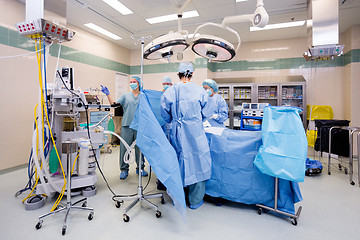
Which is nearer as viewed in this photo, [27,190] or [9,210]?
[9,210]

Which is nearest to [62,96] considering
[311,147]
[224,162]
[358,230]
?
[224,162]

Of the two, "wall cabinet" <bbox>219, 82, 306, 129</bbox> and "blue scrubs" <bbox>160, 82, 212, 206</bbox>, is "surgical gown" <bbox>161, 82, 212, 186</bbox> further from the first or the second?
"wall cabinet" <bbox>219, 82, 306, 129</bbox>

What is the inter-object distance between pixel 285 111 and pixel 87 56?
4.81 meters

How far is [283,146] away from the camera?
6.14 ft

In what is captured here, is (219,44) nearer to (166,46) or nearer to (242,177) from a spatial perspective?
(166,46)

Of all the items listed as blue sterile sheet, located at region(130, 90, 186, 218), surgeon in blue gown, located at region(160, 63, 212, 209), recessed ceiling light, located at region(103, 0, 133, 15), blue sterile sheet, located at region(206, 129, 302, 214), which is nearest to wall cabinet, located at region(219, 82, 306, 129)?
recessed ceiling light, located at region(103, 0, 133, 15)

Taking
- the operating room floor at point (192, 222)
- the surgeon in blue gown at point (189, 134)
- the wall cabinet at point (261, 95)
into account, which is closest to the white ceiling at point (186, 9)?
the wall cabinet at point (261, 95)

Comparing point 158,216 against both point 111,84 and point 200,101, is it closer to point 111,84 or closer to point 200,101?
point 200,101

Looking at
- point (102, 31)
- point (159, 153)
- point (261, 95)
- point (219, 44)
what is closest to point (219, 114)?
point (219, 44)

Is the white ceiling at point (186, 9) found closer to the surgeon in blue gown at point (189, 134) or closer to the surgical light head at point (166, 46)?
the surgical light head at point (166, 46)

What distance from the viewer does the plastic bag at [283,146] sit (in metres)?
1.81

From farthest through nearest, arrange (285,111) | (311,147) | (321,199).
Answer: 1. (311,147)
2. (321,199)
3. (285,111)

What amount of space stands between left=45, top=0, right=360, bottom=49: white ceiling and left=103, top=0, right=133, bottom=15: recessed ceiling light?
0.09 meters

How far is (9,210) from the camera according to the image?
2152 millimetres
